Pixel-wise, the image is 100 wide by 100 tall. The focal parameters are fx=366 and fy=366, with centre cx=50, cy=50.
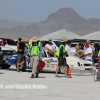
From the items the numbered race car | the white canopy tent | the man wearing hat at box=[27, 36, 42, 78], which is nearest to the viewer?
the man wearing hat at box=[27, 36, 42, 78]

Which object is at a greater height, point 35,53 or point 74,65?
point 35,53

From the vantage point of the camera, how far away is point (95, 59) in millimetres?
20375

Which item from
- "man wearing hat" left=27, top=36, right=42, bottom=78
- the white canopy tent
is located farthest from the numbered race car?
the white canopy tent

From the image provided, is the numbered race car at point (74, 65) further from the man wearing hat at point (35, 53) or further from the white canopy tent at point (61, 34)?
the white canopy tent at point (61, 34)

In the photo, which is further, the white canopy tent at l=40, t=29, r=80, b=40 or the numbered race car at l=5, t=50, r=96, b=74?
the white canopy tent at l=40, t=29, r=80, b=40

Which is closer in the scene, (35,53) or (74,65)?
(35,53)

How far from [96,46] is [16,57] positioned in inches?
255

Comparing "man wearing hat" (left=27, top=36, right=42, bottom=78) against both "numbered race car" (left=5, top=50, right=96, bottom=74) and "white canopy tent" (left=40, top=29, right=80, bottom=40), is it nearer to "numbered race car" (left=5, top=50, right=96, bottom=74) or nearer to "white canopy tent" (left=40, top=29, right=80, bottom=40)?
"numbered race car" (left=5, top=50, right=96, bottom=74)

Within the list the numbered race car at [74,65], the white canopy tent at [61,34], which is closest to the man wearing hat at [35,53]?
the numbered race car at [74,65]

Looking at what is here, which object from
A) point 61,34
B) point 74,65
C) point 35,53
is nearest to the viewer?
point 35,53

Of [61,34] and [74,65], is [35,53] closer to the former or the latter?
[74,65]

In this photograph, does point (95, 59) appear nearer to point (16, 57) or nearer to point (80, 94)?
point (16, 57)

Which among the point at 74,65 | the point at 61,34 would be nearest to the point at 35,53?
the point at 74,65

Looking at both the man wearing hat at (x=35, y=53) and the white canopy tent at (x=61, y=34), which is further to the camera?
the white canopy tent at (x=61, y=34)
